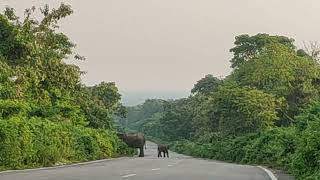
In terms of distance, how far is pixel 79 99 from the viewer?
51.4 metres

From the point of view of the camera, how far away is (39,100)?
39.2m

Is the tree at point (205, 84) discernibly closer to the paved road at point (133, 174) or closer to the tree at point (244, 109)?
the tree at point (244, 109)

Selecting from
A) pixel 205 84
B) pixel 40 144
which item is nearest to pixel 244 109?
pixel 40 144

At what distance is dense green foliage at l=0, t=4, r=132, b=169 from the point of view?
81.8ft

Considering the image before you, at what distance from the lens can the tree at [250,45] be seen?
69875 millimetres

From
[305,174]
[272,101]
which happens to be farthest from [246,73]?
[305,174]

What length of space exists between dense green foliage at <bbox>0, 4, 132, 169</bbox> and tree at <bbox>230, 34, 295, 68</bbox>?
29231mm

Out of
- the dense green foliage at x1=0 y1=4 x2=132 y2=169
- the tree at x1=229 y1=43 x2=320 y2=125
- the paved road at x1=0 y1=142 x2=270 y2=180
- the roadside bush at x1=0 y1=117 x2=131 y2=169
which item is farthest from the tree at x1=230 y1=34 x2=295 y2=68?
the paved road at x1=0 y1=142 x2=270 y2=180

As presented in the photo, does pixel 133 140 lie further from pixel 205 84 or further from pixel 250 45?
pixel 205 84

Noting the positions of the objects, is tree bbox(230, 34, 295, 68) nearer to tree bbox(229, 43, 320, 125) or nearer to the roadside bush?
tree bbox(229, 43, 320, 125)

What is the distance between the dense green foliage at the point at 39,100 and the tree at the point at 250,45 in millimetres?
29231

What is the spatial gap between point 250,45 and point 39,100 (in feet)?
128

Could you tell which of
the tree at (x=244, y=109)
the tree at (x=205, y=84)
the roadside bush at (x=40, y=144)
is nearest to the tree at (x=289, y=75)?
the tree at (x=244, y=109)

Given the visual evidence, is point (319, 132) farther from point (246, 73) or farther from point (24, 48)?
point (246, 73)
